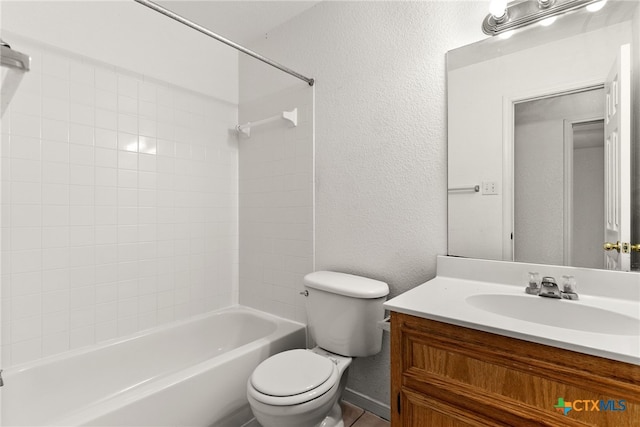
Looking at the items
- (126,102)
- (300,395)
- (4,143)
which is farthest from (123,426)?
(126,102)

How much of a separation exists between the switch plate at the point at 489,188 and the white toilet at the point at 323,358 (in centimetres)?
64

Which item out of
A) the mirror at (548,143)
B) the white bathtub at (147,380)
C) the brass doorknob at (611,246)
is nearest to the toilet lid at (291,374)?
the white bathtub at (147,380)

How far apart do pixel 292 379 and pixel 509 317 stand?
90 cm

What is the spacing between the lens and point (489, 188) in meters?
1.39

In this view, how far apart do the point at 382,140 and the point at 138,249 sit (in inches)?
62.8

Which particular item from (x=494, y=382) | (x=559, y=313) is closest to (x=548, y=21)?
(x=559, y=313)

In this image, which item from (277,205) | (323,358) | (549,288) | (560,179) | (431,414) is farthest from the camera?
(277,205)

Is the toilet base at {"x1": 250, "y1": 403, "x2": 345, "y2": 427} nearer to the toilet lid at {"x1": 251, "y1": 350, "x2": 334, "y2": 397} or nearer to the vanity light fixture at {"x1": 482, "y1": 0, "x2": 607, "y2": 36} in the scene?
the toilet lid at {"x1": 251, "y1": 350, "x2": 334, "y2": 397}

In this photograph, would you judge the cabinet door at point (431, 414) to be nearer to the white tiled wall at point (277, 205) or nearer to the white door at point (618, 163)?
the white door at point (618, 163)

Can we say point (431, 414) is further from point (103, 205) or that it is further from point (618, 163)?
point (103, 205)

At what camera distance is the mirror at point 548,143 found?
44.3 inches

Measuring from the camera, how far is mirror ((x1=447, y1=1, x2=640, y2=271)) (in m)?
1.12

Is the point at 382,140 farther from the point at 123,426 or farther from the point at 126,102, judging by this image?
the point at 123,426

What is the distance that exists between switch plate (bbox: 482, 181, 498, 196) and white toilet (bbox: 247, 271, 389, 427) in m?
0.64
